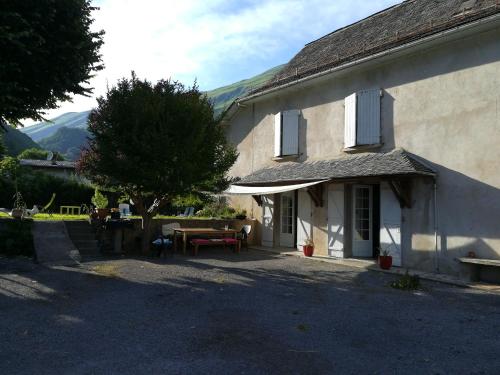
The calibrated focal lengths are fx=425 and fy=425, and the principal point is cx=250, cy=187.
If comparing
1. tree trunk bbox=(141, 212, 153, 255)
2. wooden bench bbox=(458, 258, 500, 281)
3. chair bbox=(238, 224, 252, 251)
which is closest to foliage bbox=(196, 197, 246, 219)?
chair bbox=(238, 224, 252, 251)

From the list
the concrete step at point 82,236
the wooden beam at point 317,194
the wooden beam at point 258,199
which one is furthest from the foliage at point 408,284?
the concrete step at point 82,236

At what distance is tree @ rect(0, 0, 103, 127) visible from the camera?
8.51m

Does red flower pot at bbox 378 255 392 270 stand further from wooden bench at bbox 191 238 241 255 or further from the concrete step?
the concrete step

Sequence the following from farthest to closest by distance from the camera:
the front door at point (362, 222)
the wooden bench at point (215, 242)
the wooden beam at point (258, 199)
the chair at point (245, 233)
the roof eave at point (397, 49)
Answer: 1. the wooden beam at point (258, 199)
2. the chair at point (245, 233)
3. the wooden bench at point (215, 242)
4. the front door at point (362, 222)
5. the roof eave at point (397, 49)

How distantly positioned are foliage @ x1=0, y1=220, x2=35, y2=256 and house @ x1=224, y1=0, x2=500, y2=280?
21.1 feet

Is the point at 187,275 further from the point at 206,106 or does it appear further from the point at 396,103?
the point at 396,103

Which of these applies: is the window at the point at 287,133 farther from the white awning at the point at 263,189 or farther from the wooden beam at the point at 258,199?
the wooden beam at the point at 258,199

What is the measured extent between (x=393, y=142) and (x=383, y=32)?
4.30 metres

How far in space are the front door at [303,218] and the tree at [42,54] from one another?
24.3ft

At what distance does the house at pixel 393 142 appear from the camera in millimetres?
9648

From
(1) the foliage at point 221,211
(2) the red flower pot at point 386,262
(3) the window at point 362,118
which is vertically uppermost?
(3) the window at point 362,118

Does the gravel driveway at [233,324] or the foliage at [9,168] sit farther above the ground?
the foliage at [9,168]

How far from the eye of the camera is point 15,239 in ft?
36.9

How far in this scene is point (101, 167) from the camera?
11.7 metres
